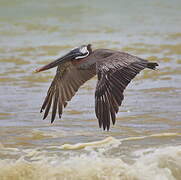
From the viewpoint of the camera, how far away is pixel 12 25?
18484mm

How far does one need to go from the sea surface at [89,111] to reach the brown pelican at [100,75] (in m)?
0.45

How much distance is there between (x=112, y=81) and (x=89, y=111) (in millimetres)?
2424

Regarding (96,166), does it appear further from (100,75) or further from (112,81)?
(100,75)

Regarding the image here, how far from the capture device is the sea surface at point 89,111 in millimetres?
6961

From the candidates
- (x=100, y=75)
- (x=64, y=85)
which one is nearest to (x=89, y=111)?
(x=64, y=85)

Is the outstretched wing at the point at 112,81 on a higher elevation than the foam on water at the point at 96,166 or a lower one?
higher

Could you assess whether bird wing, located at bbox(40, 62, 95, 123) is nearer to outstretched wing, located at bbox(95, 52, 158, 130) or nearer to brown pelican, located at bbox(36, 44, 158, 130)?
brown pelican, located at bbox(36, 44, 158, 130)

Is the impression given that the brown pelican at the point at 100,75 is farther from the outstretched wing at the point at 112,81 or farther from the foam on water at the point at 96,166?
the foam on water at the point at 96,166

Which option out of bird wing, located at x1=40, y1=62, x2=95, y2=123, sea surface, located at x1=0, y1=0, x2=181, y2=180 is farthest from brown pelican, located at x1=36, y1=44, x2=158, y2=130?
sea surface, located at x1=0, y1=0, x2=181, y2=180

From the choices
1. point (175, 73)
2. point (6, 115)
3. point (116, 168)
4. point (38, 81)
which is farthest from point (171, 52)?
point (116, 168)

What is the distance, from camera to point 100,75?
24.1 feet

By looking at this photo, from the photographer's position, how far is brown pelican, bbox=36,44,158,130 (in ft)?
22.7

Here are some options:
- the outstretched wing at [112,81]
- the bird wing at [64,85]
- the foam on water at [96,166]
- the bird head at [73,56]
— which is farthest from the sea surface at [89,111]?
the bird head at [73,56]

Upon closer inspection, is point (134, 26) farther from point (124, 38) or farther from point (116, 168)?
point (116, 168)
